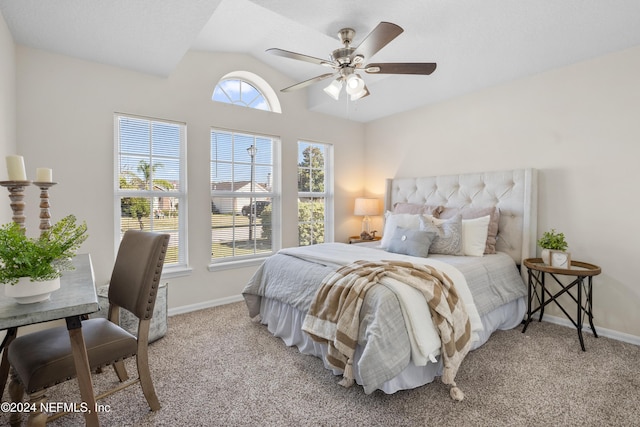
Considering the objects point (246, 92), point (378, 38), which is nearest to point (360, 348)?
point (378, 38)

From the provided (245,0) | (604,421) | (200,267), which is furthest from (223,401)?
(245,0)

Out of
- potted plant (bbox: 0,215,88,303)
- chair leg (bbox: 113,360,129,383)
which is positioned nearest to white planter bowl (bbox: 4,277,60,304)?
potted plant (bbox: 0,215,88,303)

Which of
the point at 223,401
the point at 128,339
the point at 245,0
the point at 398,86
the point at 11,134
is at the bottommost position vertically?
the point at 223,401

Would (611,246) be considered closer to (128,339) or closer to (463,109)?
(463,109)

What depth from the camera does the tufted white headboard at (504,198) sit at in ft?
10.2

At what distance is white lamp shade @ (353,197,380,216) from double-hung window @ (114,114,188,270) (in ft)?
7.59

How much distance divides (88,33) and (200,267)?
2.28m

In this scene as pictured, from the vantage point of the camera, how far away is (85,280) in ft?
4.91

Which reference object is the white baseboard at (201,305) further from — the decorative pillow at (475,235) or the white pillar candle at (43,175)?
the decorative pillow at (475,235)

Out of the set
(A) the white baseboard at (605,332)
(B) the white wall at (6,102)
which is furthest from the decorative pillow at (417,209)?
(B) the white wall at (6,102)

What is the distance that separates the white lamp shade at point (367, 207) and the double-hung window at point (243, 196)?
3.92 ft

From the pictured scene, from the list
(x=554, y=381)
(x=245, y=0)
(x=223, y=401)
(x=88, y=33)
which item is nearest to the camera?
(x=223, y=401)

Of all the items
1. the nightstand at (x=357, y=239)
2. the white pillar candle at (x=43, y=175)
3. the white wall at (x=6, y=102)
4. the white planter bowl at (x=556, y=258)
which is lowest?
the nightstand at (x=357, y=239)

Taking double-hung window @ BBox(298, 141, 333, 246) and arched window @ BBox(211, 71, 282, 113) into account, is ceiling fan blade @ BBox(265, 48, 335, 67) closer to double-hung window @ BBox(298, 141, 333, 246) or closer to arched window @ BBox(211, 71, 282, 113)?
arched window @ BBox(211, 71, 282, 113)
